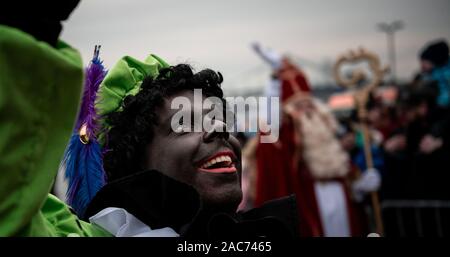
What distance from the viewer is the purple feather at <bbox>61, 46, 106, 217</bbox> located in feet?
6.82

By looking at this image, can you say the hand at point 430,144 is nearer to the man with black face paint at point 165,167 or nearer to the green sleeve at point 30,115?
the man with black face paint at point 165,167

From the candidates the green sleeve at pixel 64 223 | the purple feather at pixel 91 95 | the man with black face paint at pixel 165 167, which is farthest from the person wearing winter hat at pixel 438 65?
the green sleeve at pixel 64 223

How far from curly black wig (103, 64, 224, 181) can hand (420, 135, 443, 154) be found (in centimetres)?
429

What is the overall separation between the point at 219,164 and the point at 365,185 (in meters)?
4.73

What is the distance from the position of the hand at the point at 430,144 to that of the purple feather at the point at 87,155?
4502 millimetres

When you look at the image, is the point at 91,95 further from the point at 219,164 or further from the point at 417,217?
the point at 417,217

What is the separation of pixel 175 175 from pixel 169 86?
0.33m

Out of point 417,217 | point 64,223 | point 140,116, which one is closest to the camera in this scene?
point 64,223

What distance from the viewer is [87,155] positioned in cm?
212


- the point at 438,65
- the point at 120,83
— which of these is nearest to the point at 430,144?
the point at 438,65

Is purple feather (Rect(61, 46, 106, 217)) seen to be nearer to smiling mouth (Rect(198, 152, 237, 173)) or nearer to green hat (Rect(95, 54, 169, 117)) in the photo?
green hat (Rect(95, 54, 169, 117))

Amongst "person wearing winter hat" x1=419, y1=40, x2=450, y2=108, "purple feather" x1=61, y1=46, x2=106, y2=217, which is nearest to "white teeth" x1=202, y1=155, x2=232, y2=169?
"purple feather" x1=61, y1=46, x2=106, y2=217

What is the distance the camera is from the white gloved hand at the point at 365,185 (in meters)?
6.42
